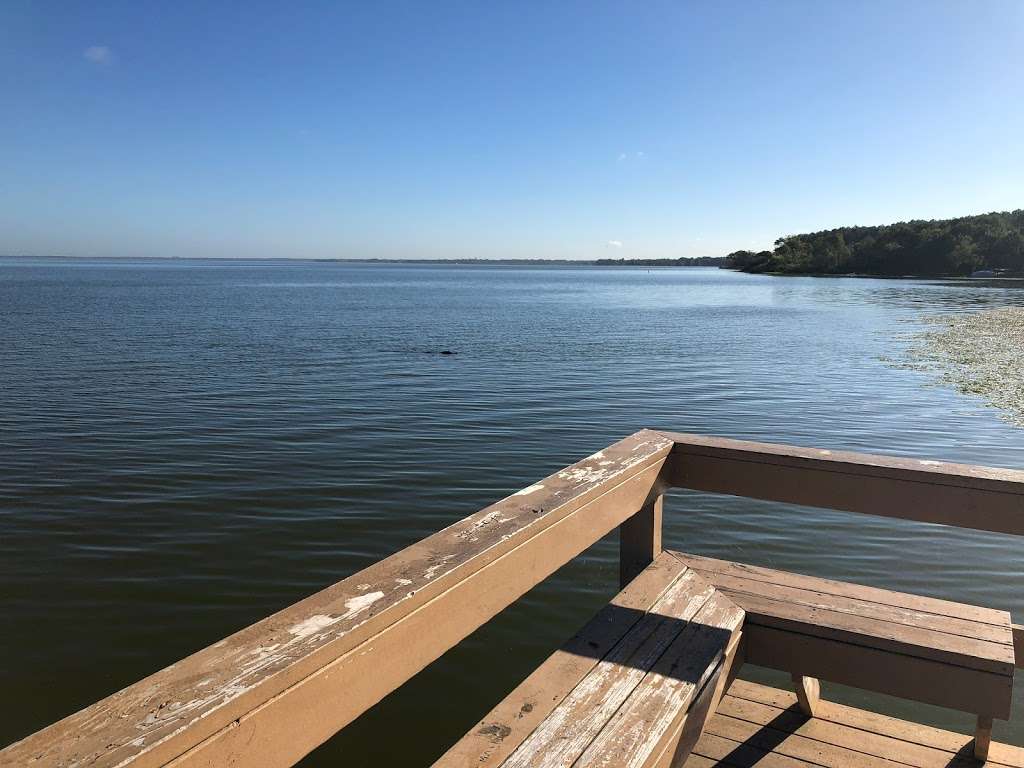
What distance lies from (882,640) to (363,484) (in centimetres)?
701

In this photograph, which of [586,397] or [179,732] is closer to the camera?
[179,732]

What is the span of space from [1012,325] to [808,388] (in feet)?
65.6

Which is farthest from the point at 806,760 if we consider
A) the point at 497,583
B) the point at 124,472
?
the point at 124,472

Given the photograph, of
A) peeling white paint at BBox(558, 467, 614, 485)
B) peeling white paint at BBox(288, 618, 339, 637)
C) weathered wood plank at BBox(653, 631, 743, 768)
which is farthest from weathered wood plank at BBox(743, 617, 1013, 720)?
peeling white paint at BBox(288, 618, 339, 637)

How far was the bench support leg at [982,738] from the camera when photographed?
2879mm

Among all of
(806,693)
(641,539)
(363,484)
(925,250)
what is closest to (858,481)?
(641,539)

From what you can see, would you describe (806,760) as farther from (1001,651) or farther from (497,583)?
(497,583)

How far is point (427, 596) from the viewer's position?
1688 millimetres

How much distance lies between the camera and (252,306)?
152 ft

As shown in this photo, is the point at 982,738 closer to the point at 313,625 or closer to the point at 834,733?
the point at 834,733

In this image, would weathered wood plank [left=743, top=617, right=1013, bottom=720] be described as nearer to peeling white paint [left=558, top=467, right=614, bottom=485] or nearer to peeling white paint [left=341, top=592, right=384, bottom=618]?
peeling white paint [left=558, top=467, right=614, bottom=485]

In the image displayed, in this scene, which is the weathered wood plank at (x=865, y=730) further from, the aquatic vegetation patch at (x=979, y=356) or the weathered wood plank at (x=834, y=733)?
the aquatic vegetation patch at (x=979, y=356)

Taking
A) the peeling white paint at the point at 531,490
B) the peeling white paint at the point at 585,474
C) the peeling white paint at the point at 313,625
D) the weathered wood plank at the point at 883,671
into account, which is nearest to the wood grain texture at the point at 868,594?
the weathered wood plank at the point at 883,671

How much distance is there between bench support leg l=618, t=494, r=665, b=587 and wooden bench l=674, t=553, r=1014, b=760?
0.94ft
